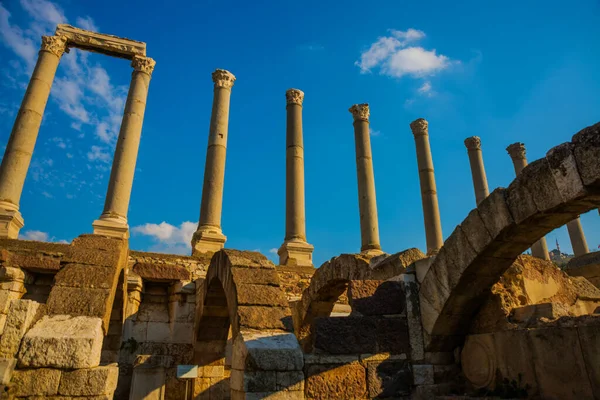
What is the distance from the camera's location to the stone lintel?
17.8m

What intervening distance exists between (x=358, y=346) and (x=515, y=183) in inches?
109

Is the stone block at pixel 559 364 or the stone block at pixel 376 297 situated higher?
the stone block at pixel 376 297

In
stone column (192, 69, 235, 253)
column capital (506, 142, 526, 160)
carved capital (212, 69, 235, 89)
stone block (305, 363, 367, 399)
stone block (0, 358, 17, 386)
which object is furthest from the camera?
column capital (506, 142, 526, 160)

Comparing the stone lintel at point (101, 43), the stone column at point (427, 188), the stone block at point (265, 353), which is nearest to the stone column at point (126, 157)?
the stone lintel at point (101, 43)

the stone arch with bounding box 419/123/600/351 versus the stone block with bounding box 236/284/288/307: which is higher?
the stone arch with bounding box 419/123/600/351

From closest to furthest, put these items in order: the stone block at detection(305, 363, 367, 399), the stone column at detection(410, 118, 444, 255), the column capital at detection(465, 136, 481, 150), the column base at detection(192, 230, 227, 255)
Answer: the stone block at detection(305, 363, 367, 399) < the column base at detection(192, 230, 227, 255) < the stone column at detection(410, 118, 444, 255) < the column capital at detection(465, 136, 481, 150)

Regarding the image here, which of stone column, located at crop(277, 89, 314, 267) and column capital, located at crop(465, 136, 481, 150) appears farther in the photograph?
column capital, located at crop(465, 136, 481, 150)

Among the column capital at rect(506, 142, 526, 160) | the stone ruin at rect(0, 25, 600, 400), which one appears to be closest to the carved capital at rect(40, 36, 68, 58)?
the stone ruin at rect(0, 25, 600, 400)

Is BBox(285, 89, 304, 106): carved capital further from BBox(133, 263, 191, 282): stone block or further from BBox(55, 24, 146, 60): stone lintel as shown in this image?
BBox(133, 263, 191, 282): stone block

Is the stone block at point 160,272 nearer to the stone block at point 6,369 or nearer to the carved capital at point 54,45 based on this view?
the stone block at point 6,369

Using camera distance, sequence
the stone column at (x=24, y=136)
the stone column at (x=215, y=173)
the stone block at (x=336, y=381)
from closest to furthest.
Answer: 1. the stone block at (x=336, y=381)
2. the stone column at (x=24, y=136)
3. the stone column at (x=215, y=173)

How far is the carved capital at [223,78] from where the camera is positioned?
18875 mm

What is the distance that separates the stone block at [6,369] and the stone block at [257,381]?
85.6 inches

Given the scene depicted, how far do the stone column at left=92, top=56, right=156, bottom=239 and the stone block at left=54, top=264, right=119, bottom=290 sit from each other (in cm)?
963
